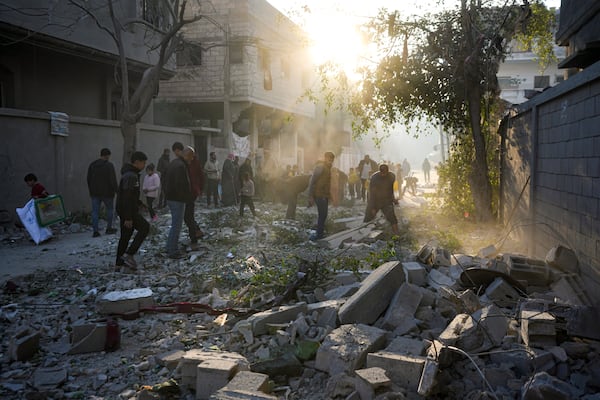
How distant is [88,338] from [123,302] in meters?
0.88

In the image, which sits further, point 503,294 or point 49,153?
point 49,153

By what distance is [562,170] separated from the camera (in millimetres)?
6008

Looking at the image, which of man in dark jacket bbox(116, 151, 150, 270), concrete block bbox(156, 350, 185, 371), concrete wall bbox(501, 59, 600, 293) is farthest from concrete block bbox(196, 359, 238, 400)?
man in dark jacket bbox(116, 151, 150, 270)

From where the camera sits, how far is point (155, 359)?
4008 millimetres

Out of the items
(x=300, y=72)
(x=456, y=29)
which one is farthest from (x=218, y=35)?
(x=456, y=29)

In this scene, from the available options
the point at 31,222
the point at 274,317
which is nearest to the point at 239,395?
the point at 274,317

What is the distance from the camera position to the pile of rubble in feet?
10.6

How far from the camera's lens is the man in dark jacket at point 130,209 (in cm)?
659

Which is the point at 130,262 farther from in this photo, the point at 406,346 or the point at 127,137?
the point at 127,137

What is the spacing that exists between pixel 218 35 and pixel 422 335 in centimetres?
1994

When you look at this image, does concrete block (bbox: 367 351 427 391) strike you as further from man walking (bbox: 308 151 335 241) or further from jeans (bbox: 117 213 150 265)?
man walking (bbox: 308 151 335 241)

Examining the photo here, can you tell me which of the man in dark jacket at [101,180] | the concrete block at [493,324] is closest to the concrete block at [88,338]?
the concrete block at [493,324]

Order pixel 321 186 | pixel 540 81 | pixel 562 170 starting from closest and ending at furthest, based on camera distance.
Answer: pixel 562 170 → pixel 321 186 → pixel 540 81

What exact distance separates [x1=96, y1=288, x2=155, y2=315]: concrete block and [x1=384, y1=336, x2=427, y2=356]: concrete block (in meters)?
2.83
